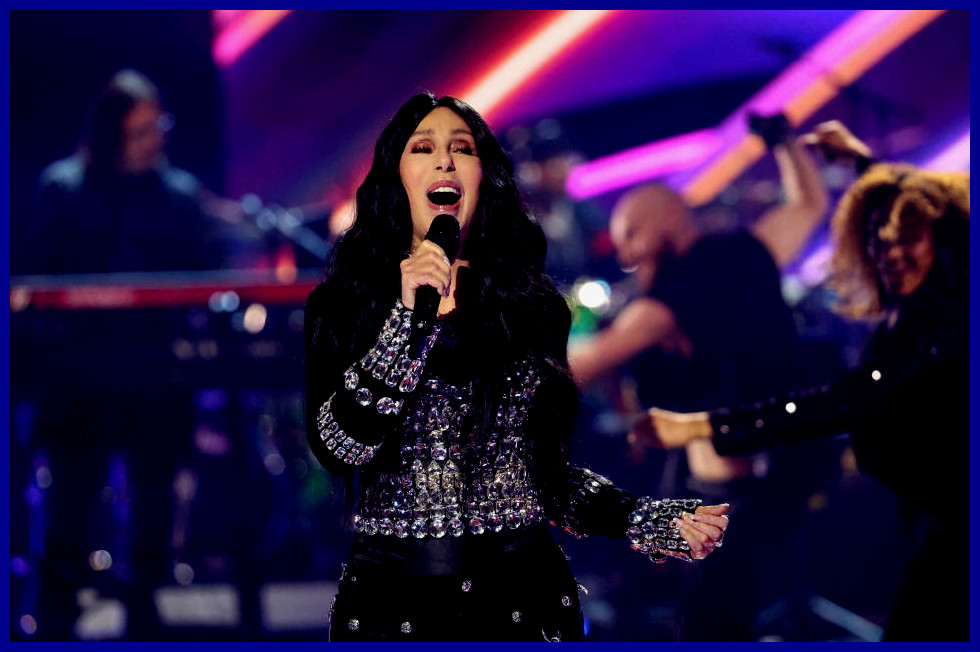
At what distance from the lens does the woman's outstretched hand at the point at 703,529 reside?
212cm

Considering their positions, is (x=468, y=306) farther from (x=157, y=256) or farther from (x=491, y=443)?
(x=157, y=256)

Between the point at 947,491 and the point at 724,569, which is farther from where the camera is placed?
the point at 724,569

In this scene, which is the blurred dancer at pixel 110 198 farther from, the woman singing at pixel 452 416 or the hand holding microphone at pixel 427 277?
the hand holding microphone at pixel 427 277

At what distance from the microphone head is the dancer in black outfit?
132cm

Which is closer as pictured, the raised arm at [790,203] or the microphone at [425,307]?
the microphone at [425,307]

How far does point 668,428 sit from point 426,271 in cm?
152

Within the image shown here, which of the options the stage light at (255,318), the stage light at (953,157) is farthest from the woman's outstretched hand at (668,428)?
the stage light at (953,157)

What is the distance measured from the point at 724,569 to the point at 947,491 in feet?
4.02

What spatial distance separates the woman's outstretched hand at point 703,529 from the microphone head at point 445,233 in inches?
28.3

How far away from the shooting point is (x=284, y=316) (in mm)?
4625

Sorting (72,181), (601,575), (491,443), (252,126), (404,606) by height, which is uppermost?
(252,126)

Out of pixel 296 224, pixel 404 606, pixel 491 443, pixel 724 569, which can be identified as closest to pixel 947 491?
pixel 724 569

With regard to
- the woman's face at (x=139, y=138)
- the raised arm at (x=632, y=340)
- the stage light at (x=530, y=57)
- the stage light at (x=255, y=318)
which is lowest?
the raised arm at (x=632, y=340)

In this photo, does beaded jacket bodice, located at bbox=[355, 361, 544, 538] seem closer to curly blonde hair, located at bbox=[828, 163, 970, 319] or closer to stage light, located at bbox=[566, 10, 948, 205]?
curly blonde hair, located at bbox=[828, 163, 970, 319]
